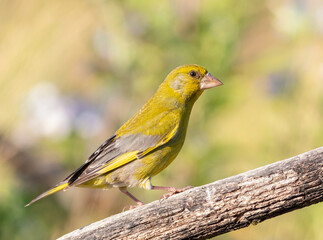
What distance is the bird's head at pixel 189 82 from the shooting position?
3.91m

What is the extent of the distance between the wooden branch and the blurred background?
5.57 ft

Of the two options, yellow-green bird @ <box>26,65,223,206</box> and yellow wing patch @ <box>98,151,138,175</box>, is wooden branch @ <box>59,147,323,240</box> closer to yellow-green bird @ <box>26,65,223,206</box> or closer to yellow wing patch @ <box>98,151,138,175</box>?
yellow-green bird @ <box>26,65,223,206</box>

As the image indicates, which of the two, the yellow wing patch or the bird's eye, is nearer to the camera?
the yellow wing patch

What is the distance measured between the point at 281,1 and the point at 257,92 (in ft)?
3.12

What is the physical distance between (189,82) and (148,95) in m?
1.01

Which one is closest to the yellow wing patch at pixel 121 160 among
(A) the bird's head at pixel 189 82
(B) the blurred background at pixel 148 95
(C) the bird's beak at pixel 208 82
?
(A) the bird's head at pixel 189 82

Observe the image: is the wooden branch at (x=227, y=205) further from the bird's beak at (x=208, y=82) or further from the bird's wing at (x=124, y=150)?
the bird's beak at (x=208, y=82)

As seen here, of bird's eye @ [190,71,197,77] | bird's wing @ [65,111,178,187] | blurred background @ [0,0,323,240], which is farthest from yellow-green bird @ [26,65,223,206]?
blurred background @ [0,0,323,240]

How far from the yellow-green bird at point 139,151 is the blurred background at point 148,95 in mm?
723

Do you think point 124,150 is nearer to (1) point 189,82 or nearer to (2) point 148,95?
(1) point 189,82

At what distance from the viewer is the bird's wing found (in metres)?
3.46

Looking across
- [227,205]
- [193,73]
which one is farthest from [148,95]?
[227,205]

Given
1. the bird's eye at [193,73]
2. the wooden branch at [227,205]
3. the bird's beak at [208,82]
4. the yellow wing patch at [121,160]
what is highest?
the bird's eye at [193,73]

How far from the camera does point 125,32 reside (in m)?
4.62
